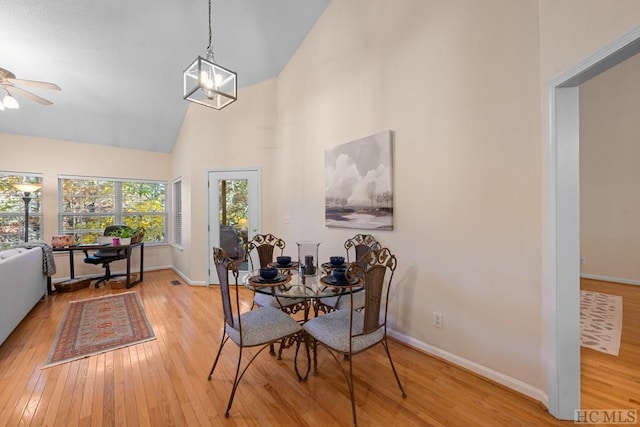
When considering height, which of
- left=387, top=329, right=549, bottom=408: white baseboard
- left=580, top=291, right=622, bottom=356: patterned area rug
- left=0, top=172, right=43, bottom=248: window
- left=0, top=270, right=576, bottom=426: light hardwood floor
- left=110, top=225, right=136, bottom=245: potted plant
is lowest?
left=0, top=270, right=576, bottom=426: light hardwood floor

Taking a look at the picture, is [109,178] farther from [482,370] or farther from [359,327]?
[482,370]

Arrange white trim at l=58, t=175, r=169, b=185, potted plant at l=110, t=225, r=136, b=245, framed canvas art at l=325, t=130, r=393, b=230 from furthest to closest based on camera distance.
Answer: white trim at l=58, t=175, r=169, b=185 → potted plant at l=110, t=225, r=136, b=245 → framed canvas art at l=325, t=130, r=393, b=230

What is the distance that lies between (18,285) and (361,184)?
13.0 feet

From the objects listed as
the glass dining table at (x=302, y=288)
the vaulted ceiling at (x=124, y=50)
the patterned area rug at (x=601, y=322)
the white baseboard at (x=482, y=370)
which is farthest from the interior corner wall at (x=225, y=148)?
the patterned area rug at (x=601, y=322)

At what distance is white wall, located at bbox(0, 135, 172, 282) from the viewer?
465cm

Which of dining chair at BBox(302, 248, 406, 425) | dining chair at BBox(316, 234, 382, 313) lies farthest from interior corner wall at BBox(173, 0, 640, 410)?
dining chair at BBox(302, 248, 406, 425)

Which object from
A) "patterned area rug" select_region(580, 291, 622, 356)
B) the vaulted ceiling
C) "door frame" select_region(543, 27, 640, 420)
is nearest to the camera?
"door frame" select_region(543, 27, 640, 420)

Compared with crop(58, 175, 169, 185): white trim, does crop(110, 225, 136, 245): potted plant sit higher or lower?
lower

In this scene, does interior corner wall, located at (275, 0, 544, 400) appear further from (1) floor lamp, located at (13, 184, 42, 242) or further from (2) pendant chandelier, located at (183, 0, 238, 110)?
(1) floor lamp, located at (13, 184, 42, 242)

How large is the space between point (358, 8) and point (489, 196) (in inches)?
102

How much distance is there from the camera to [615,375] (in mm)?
2076

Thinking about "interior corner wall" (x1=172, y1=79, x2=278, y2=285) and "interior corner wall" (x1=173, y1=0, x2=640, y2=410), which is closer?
"interior corner wall" (x1=173, y1=0, x2=640, y2=410)
